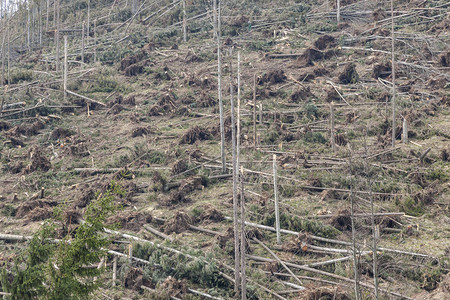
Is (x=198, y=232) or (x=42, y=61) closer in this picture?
(x=198, y=232)

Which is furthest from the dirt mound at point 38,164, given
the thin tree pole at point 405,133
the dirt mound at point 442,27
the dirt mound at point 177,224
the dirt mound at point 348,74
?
the dirt mound at point 442,27

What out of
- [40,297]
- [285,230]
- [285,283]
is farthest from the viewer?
[285,230]

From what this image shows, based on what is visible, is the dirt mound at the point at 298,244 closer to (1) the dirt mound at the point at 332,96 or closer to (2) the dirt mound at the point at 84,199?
(2) the dirt mound at the point at 84,199

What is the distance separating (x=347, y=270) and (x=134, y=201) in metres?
8.44

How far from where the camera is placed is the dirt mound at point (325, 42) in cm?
3098

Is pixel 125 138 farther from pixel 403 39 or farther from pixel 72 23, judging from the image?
pixel 72 23

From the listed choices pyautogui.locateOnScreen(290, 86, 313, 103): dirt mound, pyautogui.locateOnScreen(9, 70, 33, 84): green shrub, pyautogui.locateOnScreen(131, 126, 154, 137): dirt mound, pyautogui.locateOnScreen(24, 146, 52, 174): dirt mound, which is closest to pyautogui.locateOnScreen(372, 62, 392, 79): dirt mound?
pyautogui.locateOnScreen(290, 86, 313, 103): dirt mound

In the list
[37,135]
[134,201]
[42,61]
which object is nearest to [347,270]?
[134,201]

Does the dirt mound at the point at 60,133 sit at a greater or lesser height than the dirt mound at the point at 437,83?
lesser

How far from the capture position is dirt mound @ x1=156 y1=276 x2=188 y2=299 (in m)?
11.9

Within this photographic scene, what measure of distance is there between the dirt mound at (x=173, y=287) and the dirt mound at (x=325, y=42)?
22330 mm

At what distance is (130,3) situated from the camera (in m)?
49.1

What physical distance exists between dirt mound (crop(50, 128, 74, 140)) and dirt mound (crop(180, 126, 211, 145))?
6.39 metres

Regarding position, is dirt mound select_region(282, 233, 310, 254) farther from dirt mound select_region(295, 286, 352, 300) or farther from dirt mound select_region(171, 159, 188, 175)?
dirt mound select_region(171, 159, 188, 175)
